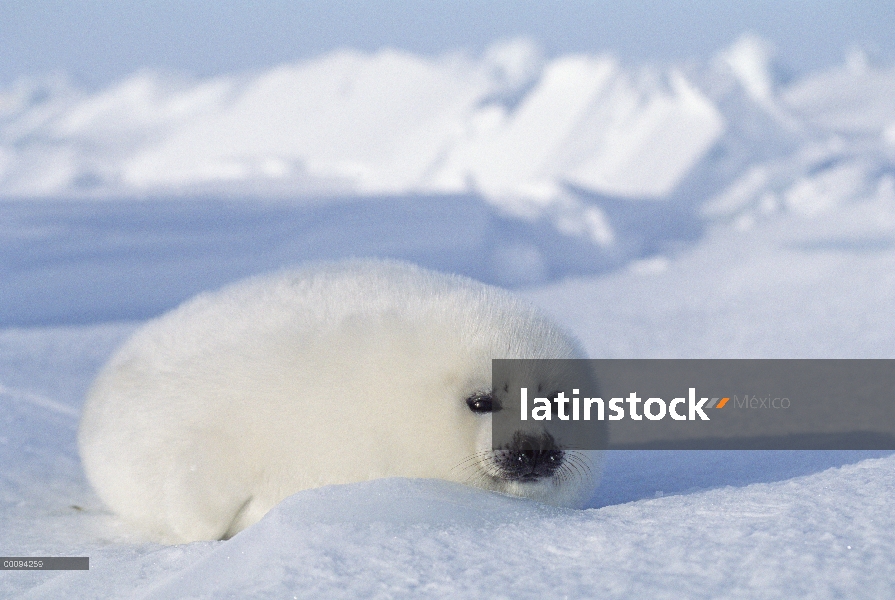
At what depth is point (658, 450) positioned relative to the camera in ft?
10.2

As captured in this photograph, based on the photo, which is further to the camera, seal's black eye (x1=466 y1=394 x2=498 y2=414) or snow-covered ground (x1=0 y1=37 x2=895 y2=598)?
seal's black eye (x1=466 y1=394 x2=498 y2=414)

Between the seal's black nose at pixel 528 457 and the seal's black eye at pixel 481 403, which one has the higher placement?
the seal's black eye at pixel 481 403

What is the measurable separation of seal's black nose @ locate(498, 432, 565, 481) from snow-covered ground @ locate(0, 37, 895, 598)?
169 millimetres

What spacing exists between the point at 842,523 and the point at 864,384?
7.67 ft

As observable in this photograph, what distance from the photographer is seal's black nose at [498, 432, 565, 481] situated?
2143 millimetres

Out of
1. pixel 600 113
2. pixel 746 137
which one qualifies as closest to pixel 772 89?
pixel 600 113

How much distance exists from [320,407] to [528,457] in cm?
51

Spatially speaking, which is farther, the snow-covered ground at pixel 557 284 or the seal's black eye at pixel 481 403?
the seal's black eye at pixel 481 403

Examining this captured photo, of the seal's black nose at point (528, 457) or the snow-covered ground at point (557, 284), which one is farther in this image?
the seal's black nose at point (528, 457)

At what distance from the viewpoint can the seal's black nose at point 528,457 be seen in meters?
2.14

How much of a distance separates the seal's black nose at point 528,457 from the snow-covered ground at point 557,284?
0.17 meters

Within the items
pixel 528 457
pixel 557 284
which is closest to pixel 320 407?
pixel 528 457

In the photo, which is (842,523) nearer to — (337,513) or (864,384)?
(337,513)

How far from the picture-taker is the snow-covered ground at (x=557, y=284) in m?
1.45
